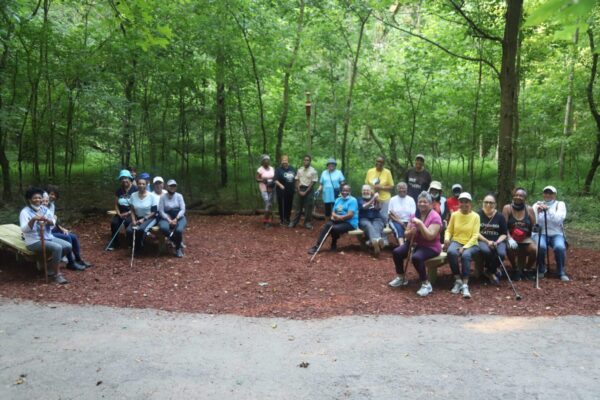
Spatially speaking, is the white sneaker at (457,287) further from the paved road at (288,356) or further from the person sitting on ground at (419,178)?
the person sitting on ground at (419,178)

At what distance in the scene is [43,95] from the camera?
10.7 m

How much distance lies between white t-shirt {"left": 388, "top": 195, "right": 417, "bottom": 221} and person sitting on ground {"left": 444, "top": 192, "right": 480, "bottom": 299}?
4.89 ft

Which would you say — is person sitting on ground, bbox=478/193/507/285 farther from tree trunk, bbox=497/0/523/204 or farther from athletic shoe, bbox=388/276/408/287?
tree trunk, bbox=497/0/523/204

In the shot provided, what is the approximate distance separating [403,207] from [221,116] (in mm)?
6337

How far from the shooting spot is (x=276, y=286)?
6.14 meters

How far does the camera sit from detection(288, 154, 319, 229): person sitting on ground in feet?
31.9

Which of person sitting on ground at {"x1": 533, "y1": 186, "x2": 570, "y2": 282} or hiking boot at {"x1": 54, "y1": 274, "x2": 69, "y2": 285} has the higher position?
person sitting on ground at {"x1": 533, "y1": 186, "x2": 570, "y2": 282}

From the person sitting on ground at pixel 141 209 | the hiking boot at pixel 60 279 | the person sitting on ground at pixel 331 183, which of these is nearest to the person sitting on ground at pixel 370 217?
the person sitting on ground at pixel 331 183

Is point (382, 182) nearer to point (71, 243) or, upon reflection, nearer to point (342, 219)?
point (342, 219)

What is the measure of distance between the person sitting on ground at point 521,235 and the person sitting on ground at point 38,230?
6.42m

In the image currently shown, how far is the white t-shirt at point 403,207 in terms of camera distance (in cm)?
771

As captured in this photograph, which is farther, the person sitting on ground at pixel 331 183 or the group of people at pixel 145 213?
the person sitting on ground at pixel 331 183

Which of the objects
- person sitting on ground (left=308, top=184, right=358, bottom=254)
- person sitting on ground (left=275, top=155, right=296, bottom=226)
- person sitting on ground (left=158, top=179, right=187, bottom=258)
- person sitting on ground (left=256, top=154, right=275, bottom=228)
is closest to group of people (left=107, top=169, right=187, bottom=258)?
person sitting on ground (left=158, top=179, right=187, bottom=258)

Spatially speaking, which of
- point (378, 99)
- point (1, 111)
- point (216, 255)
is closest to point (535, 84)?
point (378, 99)
